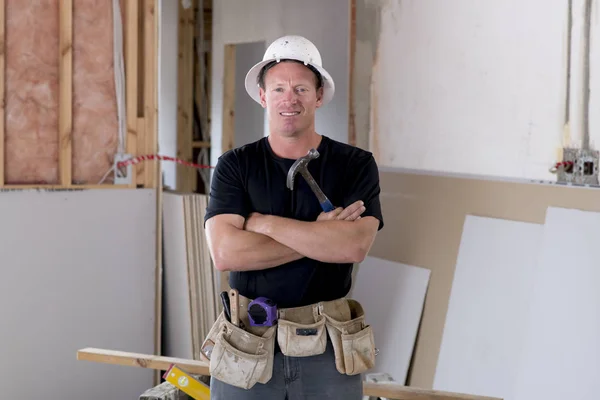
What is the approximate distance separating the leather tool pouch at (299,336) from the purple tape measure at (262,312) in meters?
0.03

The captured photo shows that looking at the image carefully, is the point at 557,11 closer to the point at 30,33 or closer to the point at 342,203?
the point at 342,203

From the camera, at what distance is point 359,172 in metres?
2.41

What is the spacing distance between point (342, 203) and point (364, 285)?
2.56m

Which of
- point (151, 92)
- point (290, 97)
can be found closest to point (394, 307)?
point (151, 92)

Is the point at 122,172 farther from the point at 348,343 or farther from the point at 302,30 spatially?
the point at 348,343

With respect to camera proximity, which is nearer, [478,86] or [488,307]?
[488,307]

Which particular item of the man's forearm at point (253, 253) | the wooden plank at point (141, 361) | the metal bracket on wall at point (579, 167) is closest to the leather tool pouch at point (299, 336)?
the man's forearm at point (253, 253)

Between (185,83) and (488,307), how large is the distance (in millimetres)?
5869

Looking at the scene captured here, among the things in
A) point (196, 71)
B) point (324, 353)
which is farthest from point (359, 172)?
point (196, 71)

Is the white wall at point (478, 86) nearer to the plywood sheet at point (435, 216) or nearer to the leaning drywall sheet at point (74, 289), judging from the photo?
the plywood sheet at point (435, 216)

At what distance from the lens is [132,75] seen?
4855mm

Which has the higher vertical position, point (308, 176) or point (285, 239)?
point (308, 176)

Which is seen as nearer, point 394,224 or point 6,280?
point 6,280

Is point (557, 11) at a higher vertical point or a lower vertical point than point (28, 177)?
higher
